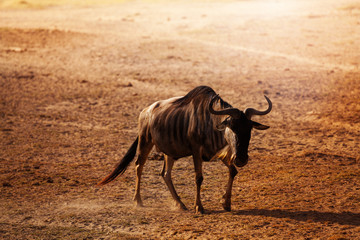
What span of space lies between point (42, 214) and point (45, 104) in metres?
7.62

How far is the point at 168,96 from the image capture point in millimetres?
15328

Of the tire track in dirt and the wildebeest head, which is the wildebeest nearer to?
the wildebeest head

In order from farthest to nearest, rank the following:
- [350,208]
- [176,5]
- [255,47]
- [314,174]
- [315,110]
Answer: [176,5], [255,47], [315,110], [314,174], [350,208]

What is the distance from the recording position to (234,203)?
25.8 feet

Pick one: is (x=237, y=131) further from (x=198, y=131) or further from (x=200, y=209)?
(x=200, y=209)

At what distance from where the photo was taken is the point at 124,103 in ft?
48.4

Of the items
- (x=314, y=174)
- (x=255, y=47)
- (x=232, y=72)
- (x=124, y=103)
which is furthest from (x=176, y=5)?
(x=314, y=174)

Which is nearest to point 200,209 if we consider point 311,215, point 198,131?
point 198,131

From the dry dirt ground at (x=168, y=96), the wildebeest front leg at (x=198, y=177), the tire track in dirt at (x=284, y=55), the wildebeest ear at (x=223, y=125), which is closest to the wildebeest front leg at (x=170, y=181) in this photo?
the dry dirt ground at (x=168, y=96)

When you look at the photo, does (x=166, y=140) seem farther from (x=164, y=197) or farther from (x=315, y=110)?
(x=315, y=110)

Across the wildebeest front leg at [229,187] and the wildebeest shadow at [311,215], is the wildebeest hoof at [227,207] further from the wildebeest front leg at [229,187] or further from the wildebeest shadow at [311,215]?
the wildebeest shadow at [311,215]

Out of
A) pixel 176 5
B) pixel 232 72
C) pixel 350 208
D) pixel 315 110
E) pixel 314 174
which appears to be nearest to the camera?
pixel 350 208

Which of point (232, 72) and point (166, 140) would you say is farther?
point (232, 72)

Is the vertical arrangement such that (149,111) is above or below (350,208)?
above
